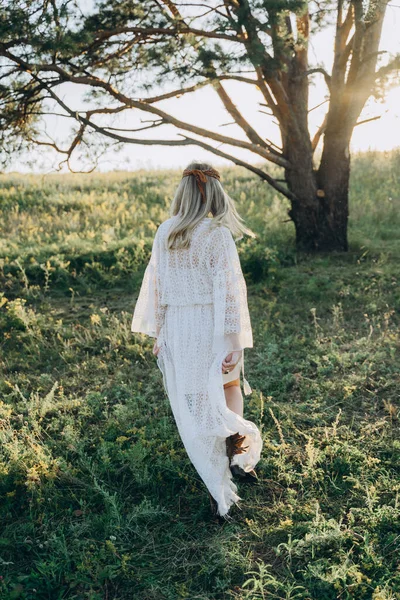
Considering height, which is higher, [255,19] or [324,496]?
[255,19]

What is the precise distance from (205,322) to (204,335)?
0.09 meters

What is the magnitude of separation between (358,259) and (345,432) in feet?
17.4

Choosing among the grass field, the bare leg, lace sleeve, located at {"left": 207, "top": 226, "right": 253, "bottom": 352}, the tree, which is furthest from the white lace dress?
the tree

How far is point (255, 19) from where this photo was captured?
24.5ft

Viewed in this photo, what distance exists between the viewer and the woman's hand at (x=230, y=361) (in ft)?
12.6

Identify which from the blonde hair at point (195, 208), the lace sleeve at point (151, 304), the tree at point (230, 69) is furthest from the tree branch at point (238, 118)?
the blonde hair at point (195, 208)

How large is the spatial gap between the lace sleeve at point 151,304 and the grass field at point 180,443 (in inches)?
39.2

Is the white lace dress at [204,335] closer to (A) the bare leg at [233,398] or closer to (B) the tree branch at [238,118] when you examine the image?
(A) the bare leg at [233,398]

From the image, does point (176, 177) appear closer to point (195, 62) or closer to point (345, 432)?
point (195, 62)

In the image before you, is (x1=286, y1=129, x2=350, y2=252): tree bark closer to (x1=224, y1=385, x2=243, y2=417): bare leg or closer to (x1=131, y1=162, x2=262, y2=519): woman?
(x1=131, y1=162, x2=262, y2=519): woman

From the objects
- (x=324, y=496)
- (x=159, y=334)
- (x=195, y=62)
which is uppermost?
(x=195, y=62)

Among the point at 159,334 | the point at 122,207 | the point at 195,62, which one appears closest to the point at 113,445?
the point at 159,334

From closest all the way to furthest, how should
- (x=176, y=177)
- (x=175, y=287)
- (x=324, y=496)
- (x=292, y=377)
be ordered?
1. (x=175, y=287)
2. (x=324, y=496)
3. (x=292, y=377)
4. (x=176, y=177)

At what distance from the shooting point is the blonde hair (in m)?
3.78
